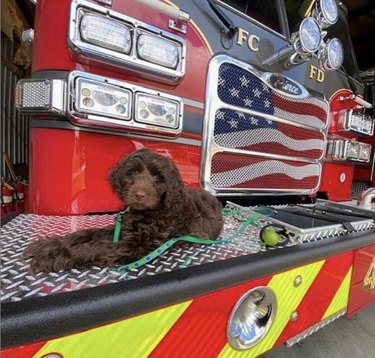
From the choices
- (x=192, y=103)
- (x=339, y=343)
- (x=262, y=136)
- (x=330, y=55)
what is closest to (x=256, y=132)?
(x=262, y=136)

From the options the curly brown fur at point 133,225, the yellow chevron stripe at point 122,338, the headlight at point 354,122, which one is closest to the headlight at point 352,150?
the headlight at point 354,122

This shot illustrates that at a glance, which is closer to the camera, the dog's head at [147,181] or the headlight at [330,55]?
Result: the dog's head at [147,181]

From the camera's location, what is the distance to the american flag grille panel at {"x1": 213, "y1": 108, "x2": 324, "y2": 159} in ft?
5.86

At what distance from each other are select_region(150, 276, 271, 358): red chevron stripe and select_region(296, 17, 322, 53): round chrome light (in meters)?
1.40

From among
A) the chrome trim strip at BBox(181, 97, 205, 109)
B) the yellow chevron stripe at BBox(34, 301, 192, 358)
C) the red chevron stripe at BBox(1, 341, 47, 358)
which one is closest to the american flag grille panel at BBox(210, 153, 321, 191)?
the chrome trim strip at BBox(181, 97, 205, 109)

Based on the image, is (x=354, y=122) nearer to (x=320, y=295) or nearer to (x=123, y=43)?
(x=320, y=295)

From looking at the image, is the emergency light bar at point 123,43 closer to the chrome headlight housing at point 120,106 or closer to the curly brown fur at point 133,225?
the chrome headlight housing at point 120,106

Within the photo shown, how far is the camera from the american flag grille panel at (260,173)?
1833mm

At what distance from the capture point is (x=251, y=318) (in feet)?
3.80

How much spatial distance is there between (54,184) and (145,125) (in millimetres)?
456

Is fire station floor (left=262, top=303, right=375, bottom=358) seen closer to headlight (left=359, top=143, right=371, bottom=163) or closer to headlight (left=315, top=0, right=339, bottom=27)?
headlight (left=359, top=143, right=371, bottom=163)

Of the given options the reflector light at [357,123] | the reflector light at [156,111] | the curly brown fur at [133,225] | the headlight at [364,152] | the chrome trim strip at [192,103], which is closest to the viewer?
the curly brown fur at [133,225]

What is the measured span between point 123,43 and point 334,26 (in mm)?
2373

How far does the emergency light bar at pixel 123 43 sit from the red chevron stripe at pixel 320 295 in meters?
1.12
